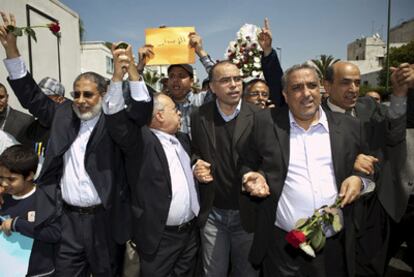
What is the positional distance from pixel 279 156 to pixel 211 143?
77cm

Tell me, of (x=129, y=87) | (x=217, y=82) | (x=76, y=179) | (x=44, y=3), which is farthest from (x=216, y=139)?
(x=44, y=3)

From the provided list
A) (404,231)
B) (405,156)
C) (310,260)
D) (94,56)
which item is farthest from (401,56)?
(310,260)

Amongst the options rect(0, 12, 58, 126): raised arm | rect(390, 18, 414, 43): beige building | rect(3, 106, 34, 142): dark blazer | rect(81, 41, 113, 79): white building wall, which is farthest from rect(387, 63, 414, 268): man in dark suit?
rect(390, 18, 414, 43): beige building

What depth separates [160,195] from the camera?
266 centimetres

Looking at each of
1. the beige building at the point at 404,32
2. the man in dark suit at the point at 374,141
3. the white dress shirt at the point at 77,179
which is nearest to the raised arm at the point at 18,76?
the white dress shirt at the point at 77,179

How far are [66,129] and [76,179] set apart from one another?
1.46 feet

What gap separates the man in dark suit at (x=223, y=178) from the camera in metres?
2.85

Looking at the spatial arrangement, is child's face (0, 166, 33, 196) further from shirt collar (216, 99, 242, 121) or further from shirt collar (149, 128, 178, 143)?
shirt collar (216, 99, 242, 121)

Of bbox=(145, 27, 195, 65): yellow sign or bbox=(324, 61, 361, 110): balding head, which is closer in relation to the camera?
bbox=(324, 61, 361, 110): balding head

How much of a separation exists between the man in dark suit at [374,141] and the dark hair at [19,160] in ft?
9.24

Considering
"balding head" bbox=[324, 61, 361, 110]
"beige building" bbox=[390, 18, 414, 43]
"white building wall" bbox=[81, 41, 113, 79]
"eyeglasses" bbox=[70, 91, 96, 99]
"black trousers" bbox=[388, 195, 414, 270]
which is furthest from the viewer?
"beige building" bbox=[390, 18, 414, 43]

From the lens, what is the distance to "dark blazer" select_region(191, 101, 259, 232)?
2.67m

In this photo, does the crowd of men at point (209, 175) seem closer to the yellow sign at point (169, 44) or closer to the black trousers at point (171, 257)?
the black trousers at point (171, 257)

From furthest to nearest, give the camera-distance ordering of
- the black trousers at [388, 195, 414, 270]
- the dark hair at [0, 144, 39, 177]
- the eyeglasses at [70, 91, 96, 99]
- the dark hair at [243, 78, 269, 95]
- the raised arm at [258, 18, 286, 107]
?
the dark hair at [243, 78, 269, 95] < the black trousers at [388, 195, 414, 270] < the raised arm at [258, 18, 286, 107] < the dark hair at [0, 144, 39, 177] < the eyeglasses at [70, 91, 96, 99]
